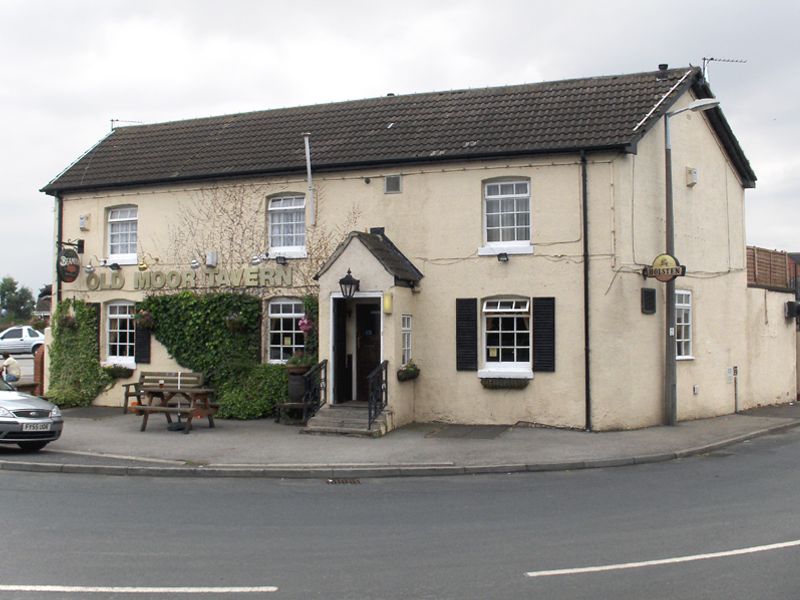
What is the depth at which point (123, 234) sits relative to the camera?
21.6 metres

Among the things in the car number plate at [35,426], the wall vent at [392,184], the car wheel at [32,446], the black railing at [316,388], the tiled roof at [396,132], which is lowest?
the car wheel at [32,446]

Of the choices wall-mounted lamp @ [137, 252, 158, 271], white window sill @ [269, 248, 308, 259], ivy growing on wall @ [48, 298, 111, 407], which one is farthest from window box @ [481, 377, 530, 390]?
ivy growing on wall @ [48, 298, 111, 407]

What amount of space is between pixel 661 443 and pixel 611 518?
6566mm

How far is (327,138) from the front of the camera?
20.1m

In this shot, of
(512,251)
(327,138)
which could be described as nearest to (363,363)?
(512,251)

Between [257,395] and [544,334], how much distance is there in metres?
6.63

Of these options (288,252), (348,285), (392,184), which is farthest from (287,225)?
(348,285)

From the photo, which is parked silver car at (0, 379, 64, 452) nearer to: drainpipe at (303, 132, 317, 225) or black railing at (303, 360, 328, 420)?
black railing at (303, 360, 328, 420)

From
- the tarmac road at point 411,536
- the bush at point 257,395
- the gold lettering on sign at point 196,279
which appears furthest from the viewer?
the gold lettering on sign at point 196,279

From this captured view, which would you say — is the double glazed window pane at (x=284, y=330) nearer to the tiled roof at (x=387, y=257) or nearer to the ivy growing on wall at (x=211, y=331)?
the ivy growing on wall at (x=211, y=331)

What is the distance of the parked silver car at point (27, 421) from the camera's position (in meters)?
13.9

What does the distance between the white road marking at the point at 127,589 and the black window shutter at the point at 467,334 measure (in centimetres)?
1163

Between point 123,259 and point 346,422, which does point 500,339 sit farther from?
point 123,259

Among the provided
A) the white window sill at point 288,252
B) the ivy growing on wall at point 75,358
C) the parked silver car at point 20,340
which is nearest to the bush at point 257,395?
the white window sill at point 288,252
